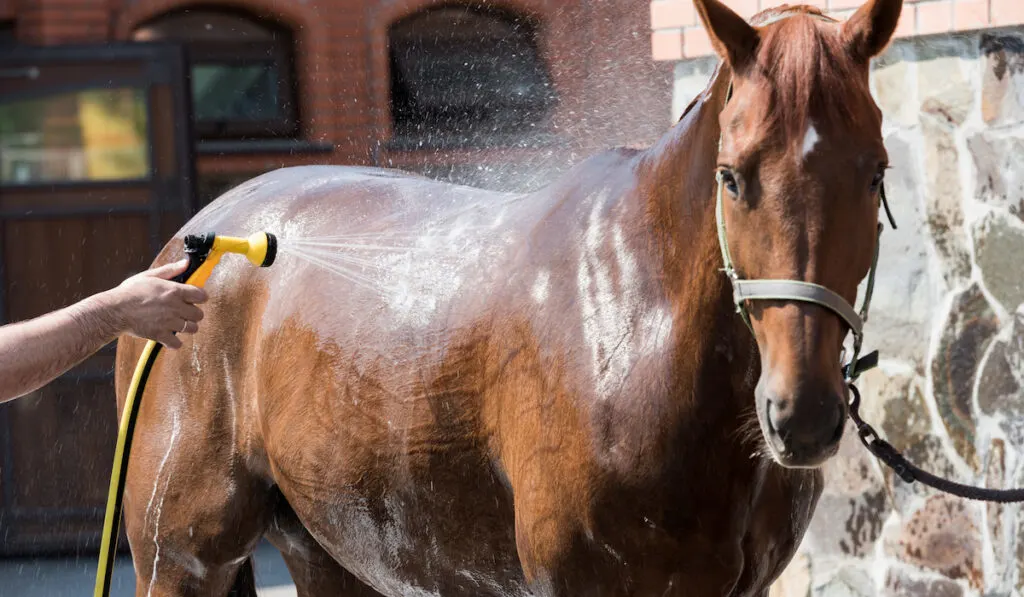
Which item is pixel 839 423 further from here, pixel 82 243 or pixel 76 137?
pixel 76 137

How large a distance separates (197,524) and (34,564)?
4164 mm

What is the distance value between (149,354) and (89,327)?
464 mm

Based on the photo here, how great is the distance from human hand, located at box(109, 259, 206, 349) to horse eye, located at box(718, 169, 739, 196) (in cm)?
103

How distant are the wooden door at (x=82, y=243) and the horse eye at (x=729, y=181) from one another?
5328 millimetres

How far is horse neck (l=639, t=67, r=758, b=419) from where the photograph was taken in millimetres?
2107

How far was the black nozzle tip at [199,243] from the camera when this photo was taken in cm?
259

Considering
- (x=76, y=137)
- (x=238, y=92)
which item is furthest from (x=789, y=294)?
Result: (x=238, y=92)

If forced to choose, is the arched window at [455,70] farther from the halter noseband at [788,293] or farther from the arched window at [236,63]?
the halter noseband at [788,293]

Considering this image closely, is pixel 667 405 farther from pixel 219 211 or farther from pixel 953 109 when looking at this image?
pixel 953 109

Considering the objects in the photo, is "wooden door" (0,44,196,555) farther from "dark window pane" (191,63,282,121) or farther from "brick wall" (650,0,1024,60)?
"brick wall" (650,0,1024,60)

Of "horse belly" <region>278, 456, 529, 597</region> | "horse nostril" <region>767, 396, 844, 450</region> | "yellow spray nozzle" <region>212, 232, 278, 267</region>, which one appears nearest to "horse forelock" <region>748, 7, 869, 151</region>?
"horse nostril" <region>767, 396, 844, 450</region>

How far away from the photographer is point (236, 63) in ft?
28.3

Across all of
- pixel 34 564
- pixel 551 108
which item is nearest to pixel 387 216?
pixel 551 108

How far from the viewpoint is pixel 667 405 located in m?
2.16
